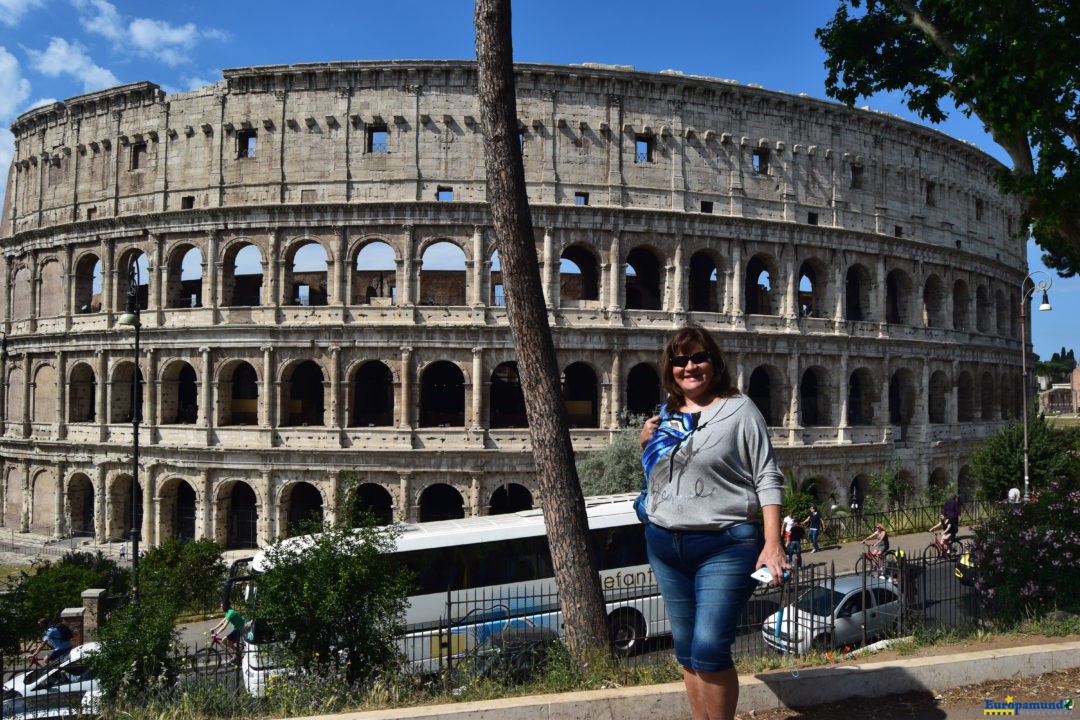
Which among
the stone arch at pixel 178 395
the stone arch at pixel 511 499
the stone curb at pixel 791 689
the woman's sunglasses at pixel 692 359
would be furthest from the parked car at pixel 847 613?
the stone arch at pixel 178 395

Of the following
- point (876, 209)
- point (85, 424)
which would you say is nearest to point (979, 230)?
point (876, 209)

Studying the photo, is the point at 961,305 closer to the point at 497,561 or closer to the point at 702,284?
the point at 702,284

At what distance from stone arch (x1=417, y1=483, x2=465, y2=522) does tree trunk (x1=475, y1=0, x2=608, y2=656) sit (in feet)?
59.9

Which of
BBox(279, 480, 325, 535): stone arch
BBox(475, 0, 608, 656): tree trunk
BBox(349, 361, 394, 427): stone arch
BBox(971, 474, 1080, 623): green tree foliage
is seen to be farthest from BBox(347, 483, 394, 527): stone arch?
BBox(971, 474, 1080, 623): green tree foliage

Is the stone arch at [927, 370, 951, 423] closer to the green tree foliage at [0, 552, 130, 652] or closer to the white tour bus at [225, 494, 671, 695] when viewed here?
the white tour bus at [225, 494, 671, 695]

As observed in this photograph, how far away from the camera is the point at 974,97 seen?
10.2m

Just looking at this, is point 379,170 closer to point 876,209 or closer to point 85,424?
point 85,424

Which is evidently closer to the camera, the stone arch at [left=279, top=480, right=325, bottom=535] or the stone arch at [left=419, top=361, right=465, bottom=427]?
the stone arch at [left=279, top=480, right=325, bottom=535]

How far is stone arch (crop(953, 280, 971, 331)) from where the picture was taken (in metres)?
32.4

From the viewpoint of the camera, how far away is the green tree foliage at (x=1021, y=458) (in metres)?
23.4

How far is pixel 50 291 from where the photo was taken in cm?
2986

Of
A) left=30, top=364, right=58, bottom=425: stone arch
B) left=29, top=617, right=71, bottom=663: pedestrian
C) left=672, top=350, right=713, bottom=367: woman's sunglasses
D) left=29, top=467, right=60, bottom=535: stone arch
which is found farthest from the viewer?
left=30, top=364, right=58, bottom=425: stone arch

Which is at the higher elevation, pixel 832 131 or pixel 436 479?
pixel 832 131

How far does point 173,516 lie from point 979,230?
36.8 m
